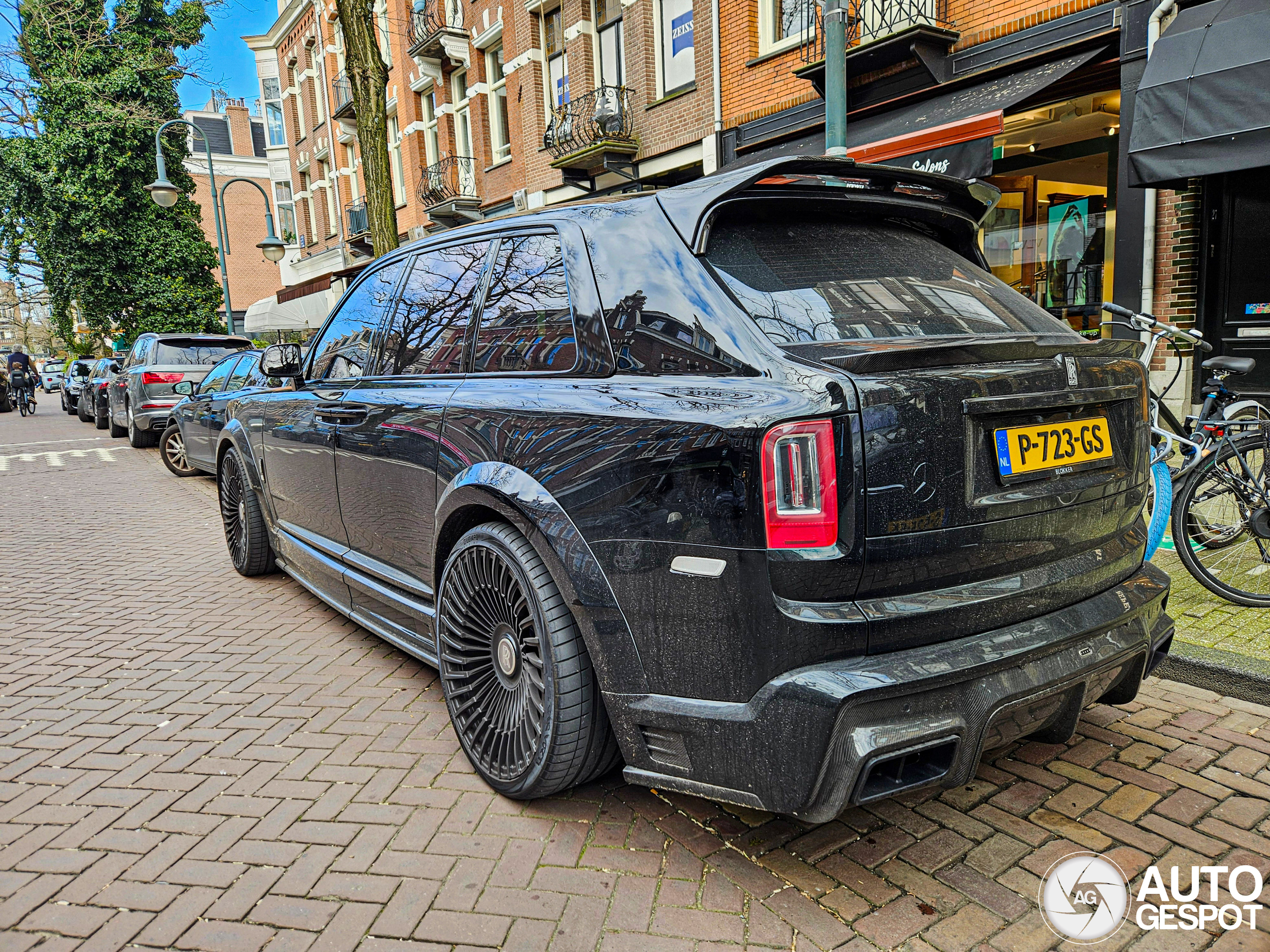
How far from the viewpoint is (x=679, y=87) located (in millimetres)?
13422

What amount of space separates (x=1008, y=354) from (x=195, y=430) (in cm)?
870

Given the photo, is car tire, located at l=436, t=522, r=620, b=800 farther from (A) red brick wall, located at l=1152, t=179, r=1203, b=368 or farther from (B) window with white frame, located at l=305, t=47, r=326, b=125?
(B) window with white frame, located at l=305, t=47, r=326, b=125

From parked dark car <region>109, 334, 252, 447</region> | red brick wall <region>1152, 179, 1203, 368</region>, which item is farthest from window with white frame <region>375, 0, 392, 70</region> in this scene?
red brick wall <region>1152, 179, 1203, 368</region>

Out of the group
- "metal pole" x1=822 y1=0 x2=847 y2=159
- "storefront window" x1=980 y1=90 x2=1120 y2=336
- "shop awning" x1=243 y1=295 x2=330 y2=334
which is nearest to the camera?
"metal pole" x1=822 y1=0 x2=847 y2=159

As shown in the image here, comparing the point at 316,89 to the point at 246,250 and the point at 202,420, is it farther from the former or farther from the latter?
the point at 246,250

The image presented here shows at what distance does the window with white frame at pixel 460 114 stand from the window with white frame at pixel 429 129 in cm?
111

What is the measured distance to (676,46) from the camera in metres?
13.6

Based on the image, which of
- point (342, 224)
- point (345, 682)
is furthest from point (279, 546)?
point (342, 224)

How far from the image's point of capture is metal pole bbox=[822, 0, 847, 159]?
5.29 m

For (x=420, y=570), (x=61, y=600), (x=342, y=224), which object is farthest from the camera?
(x=342, y=224)

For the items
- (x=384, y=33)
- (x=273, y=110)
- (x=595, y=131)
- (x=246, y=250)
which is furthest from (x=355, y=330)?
(x=246, y=250)

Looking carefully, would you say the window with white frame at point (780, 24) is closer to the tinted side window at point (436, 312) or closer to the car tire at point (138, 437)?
the tinted side window at point (436, 312)

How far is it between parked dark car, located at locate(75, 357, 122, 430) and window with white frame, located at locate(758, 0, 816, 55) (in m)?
13.3

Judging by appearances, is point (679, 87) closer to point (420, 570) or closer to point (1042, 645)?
point (420, 570)
